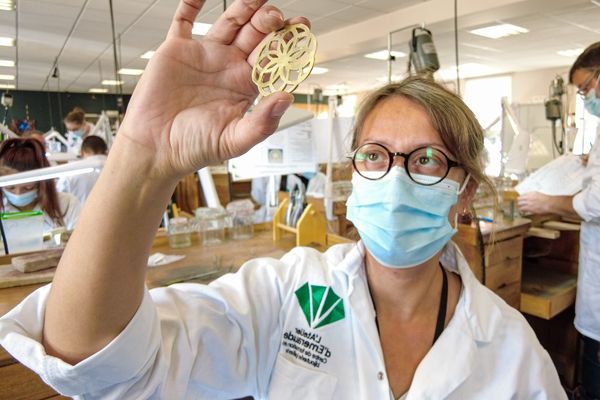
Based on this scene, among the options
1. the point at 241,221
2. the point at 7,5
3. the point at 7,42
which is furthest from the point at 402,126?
the point at 7,42

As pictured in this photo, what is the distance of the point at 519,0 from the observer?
4.22 metres

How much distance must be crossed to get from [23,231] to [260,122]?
5.68 feet

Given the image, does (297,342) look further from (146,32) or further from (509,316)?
(146,32)

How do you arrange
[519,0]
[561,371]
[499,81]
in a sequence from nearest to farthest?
1. [561,371]
2. [519,0]
3. [499,81]

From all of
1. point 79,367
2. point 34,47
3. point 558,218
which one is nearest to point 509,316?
point 79,367

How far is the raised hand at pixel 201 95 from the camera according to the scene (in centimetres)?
61

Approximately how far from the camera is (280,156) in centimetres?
237

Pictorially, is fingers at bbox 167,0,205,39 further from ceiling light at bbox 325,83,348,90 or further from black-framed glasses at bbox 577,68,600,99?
ceiling light at bbox 325,83,348,90

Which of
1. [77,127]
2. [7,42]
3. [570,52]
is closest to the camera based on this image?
[77,127]

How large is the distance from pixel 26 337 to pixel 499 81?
11.5 meters

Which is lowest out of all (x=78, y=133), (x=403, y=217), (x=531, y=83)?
(x=403, y=217)

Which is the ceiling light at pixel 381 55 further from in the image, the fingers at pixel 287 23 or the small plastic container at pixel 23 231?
the fingers at pixel 287 23

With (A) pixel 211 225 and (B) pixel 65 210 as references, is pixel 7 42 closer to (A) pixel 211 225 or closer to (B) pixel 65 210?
(B) pixel 65 210

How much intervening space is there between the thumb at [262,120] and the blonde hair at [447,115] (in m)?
0.56
